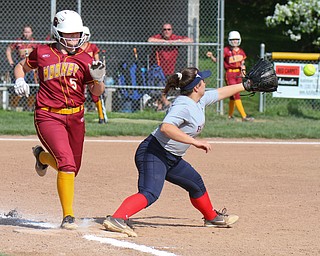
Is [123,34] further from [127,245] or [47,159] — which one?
[127,245]

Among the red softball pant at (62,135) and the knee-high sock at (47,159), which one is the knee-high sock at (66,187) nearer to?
the red softball pant at (62,135)

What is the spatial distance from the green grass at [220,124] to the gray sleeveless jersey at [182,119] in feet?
22.5

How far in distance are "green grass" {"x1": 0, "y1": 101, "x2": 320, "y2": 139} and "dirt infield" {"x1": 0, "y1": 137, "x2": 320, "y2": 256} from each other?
0.66 meters

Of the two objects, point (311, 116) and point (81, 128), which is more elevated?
point (81, 128)

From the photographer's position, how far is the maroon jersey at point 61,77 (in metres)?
7.04

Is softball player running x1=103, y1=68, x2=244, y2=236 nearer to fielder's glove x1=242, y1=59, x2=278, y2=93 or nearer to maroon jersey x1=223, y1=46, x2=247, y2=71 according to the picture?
fielder's glove x1=242, y1=59, x2=278, y2=93

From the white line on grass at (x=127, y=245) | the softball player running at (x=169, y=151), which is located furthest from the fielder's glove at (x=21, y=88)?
the white line on grass at (x=127, y=245)

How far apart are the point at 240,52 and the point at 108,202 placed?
8.50m

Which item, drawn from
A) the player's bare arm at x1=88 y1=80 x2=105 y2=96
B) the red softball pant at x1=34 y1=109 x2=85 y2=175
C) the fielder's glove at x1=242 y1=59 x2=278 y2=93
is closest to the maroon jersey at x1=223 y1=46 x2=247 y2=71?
the fielder's glove at x1=242 y1=59 x2=278 y2=93

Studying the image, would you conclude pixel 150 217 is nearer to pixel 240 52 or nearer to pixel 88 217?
pixel 88 217

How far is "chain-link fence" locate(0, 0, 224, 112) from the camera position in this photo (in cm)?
1712

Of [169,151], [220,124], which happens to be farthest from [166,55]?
[169,151]

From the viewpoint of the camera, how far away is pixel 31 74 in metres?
16.9

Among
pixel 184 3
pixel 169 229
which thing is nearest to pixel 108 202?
pixel 169 229
